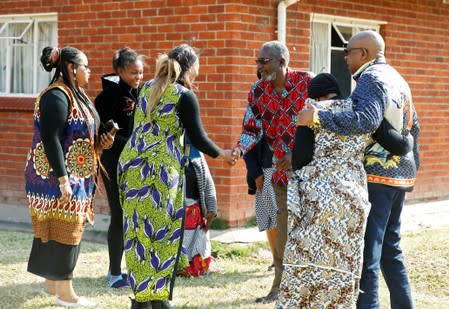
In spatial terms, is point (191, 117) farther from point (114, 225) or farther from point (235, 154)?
point (114, 225)

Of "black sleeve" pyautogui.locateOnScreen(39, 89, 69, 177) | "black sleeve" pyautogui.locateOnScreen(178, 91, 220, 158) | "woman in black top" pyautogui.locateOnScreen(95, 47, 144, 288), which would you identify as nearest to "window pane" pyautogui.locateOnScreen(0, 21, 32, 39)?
"woman in black top" pyautogui.locateOnScreen(95, 47, 144, 288)

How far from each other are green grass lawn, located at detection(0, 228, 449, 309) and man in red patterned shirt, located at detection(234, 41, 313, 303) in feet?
1.64

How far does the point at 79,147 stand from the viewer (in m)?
6.24

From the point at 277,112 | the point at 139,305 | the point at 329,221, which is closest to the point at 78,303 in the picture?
the point at 139,305

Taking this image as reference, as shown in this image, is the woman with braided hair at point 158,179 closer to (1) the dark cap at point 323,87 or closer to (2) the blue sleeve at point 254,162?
(1) the dark cap at point 323,87

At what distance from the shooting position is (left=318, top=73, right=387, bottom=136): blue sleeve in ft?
16.0

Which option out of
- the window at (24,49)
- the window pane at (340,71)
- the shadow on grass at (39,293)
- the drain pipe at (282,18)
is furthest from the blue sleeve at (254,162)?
the window at (24,49)

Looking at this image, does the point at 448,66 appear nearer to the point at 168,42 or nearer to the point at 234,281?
the point at 168,42

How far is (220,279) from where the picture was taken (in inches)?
292

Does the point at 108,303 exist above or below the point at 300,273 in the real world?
below

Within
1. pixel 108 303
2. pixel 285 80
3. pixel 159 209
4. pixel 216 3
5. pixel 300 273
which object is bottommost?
pixel 108 303

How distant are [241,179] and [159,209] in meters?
3.94

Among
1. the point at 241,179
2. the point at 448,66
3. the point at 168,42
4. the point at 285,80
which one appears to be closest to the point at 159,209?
the point at 285,80

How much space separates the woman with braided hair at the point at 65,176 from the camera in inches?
243
